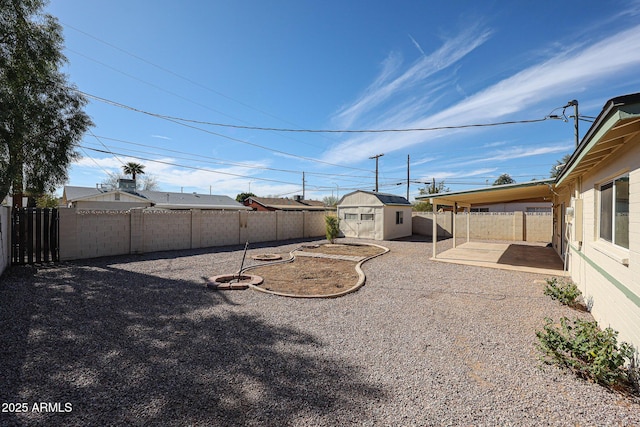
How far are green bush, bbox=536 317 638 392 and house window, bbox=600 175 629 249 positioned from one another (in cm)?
116

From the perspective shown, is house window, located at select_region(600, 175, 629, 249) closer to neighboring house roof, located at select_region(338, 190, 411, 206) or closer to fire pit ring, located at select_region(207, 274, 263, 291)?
fire pit ring, located at select_region(207, 274, 263, 291)

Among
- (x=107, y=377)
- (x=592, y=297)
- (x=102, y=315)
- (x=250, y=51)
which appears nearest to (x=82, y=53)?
(x=250, y=51)

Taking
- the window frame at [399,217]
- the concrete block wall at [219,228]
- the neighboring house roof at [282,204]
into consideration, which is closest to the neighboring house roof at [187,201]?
the neighboring house roof at [282,204]

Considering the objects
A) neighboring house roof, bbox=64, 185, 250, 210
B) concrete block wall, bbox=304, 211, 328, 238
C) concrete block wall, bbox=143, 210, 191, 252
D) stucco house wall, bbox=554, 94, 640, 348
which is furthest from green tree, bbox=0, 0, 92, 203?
neighboring house roof, bbox=64, 185, 250, 210

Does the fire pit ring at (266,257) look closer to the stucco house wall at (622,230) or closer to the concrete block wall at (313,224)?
the concrete block wall at (313,224)

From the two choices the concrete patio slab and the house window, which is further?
the concrete patio slab

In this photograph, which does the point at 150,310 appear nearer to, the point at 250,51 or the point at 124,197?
the point at 250,51

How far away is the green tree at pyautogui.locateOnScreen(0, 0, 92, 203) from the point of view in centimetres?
674

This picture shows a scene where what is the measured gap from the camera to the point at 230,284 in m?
6.55

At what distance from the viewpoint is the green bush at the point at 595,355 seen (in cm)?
268

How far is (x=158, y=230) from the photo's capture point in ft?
38.8

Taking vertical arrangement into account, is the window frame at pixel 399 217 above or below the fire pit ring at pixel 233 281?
above

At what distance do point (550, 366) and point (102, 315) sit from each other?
6449 millimetres

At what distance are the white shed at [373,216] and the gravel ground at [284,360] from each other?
36.7 feet
